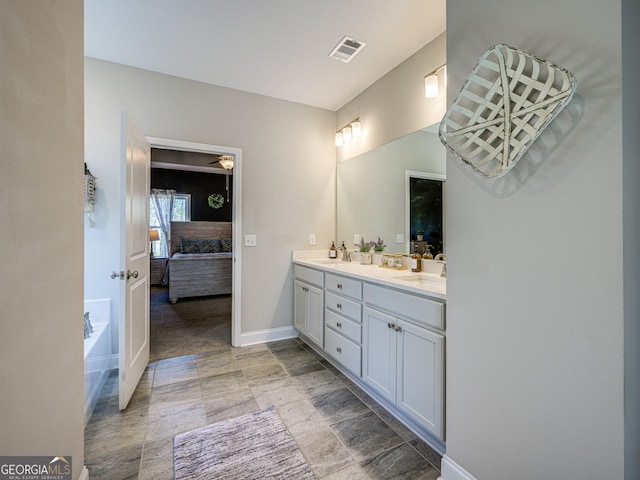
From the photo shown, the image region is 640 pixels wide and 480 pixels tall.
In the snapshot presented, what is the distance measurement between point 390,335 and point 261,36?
2.35 m

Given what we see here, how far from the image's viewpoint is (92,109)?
8.25 feet

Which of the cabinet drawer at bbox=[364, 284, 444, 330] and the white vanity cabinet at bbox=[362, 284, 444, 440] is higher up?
the cabinet drawer at bbox=[364, 284, 444, 330]

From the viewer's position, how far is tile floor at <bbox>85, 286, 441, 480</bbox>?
1.50 m

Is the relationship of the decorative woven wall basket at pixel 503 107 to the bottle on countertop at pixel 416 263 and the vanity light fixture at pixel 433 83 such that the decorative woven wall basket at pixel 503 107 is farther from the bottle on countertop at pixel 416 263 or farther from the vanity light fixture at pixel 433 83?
the bottle on countertop at pixel 416 263

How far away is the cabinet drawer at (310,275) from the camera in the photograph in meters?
2.69

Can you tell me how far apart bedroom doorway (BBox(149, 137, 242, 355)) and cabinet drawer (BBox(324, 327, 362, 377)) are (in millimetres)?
1052

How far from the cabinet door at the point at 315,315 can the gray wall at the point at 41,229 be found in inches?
68.7

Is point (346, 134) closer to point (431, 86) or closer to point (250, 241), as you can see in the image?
point (431, 86)

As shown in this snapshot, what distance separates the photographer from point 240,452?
1573 millimetres

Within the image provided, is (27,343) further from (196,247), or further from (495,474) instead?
(196,247)

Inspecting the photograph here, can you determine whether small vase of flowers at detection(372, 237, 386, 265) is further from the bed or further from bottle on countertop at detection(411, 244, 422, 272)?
the bed

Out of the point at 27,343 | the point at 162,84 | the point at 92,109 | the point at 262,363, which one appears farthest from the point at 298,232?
the point at 27,343

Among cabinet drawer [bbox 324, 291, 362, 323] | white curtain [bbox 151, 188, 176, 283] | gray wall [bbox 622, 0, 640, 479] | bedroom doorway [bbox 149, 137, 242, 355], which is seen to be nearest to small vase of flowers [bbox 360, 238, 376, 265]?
cabinet drawer [bbox 324, 291, 362, 323]

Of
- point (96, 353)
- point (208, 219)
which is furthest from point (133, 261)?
point (208, 219)
